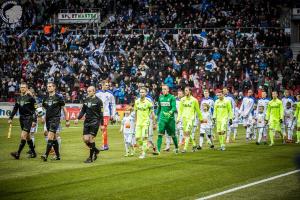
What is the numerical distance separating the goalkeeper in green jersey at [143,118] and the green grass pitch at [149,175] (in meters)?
0.67

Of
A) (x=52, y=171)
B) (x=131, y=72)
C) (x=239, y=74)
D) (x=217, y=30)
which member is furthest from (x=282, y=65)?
(x=52, y=171)

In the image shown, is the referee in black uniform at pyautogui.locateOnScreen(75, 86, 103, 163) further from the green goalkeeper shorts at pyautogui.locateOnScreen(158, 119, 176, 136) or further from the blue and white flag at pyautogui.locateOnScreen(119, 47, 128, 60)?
the blue and white flag at pyautogui.locateOnScreen(119, 47, 128, 60)

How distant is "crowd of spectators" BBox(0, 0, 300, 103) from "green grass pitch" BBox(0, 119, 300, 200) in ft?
54.0

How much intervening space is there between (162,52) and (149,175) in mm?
26397

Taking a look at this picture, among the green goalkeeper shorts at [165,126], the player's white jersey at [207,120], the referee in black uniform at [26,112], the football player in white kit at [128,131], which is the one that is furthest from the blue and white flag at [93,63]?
the referee in black uniform at [26,112]

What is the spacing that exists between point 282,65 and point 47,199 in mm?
28943

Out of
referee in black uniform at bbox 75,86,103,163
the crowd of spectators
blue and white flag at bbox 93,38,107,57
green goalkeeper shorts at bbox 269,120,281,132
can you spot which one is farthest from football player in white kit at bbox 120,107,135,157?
blue and white flag at bbox 93,38,107,57

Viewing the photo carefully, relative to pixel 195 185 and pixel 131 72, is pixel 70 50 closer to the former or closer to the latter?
pixel 131 72

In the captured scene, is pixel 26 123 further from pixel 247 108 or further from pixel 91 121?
pixel 247 108

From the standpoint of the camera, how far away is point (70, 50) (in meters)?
43.7

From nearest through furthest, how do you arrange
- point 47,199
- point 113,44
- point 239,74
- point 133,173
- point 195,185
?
point 47,199
point 195,185
point 133,173
point 239,74
point 113,44

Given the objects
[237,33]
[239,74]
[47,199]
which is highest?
[237,33]

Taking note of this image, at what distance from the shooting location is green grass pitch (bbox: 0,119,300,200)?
1227 centimetres

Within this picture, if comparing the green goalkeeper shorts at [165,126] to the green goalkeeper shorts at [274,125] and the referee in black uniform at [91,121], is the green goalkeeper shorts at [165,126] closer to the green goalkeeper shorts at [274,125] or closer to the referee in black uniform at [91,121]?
the referee in black uniform at [91,121]
